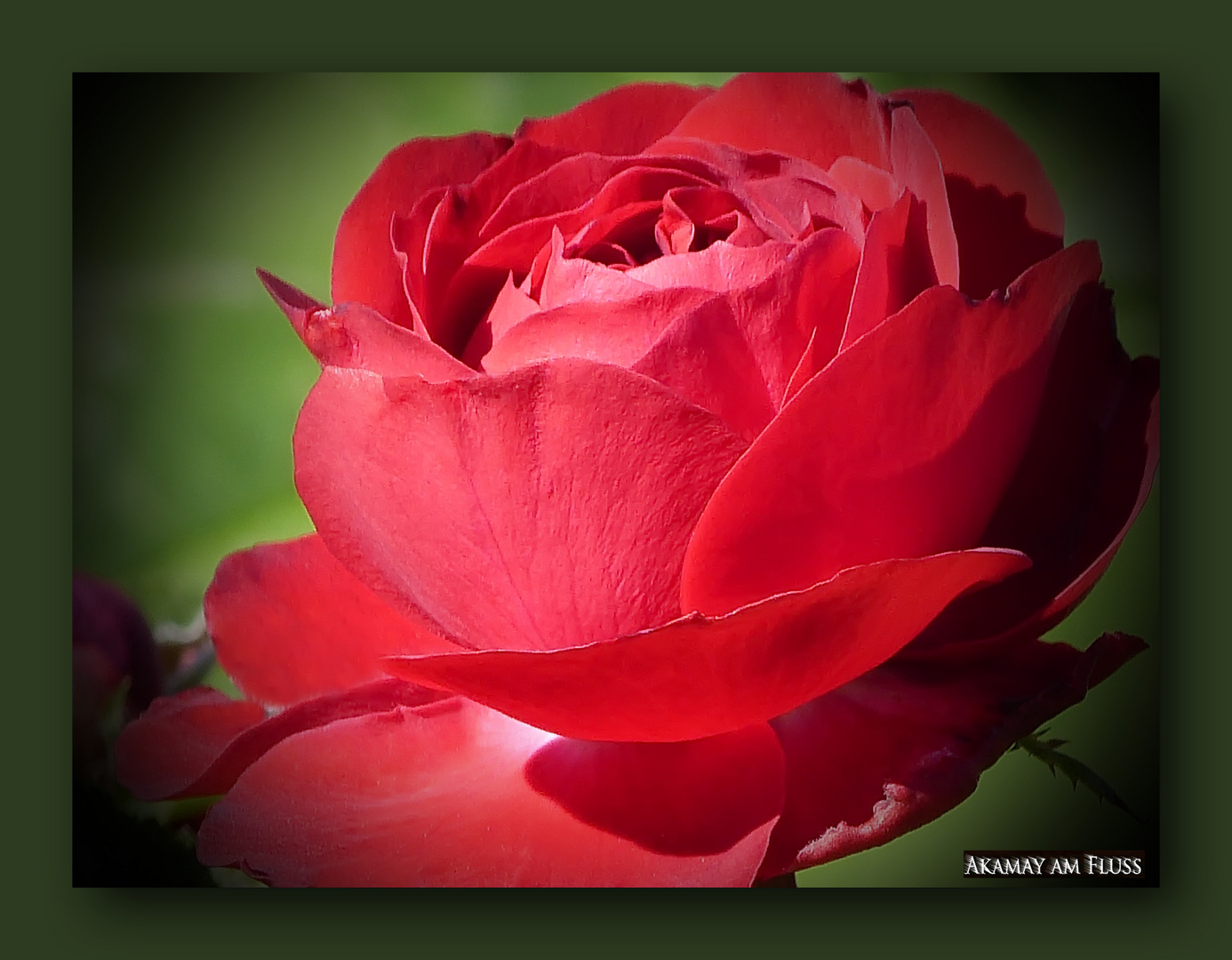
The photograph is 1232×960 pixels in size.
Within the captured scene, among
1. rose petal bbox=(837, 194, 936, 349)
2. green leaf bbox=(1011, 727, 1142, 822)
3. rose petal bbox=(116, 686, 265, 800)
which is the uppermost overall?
rose petal bbox=(837, 194, 936, 349)

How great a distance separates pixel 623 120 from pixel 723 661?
436 millimetres

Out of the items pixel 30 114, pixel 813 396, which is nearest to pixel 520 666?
pixel 813 396

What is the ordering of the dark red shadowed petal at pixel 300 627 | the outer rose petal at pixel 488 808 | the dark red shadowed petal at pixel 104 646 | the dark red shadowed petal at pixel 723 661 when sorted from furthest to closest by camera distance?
the dark red shadowed petal at pixel 104 646 → the dark red shadowed petal at pixel 300 627 → the outer rose petal at pixel 488 808 → the dark red shadowed petal at pixel 723 661

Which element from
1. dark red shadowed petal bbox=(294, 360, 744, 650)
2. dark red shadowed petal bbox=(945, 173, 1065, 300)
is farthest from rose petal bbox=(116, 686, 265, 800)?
dark red shadowed petal bbox=(945, 173, 1065, 300)

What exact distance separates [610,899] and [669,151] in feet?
2.08

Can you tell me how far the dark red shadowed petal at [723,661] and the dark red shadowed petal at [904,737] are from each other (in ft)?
0.21

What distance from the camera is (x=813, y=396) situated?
0.66 metres

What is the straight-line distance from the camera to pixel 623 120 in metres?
0.94

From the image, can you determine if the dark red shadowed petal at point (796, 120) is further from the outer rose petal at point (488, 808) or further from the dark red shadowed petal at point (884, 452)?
the outer rose petal at point (488, 808)

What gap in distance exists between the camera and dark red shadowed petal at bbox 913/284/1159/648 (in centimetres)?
81

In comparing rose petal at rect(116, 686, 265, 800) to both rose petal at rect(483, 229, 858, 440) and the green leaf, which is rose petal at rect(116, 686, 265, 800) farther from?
the green leaf

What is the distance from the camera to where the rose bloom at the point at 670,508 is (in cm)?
69

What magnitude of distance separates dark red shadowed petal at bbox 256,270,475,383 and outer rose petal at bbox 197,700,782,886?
0.23m

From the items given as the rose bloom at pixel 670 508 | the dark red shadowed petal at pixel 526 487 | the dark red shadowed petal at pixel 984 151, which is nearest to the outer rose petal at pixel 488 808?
the rose bloom at pixel 670 508
